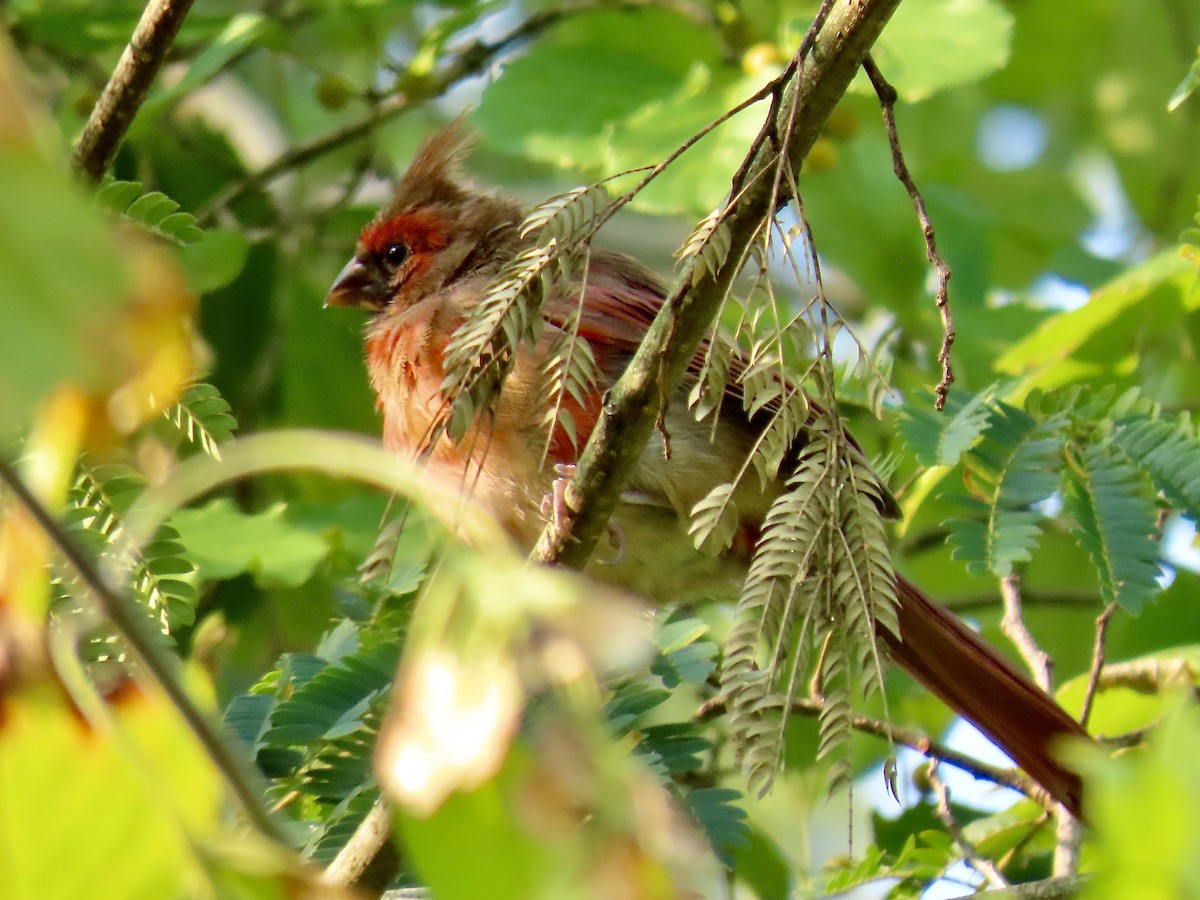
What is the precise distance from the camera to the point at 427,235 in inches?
176

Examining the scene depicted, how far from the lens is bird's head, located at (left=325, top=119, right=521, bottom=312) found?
4.39m

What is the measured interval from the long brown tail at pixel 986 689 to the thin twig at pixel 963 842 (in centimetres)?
21

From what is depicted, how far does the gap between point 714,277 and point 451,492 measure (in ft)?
2.94

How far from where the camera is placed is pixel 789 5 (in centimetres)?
554

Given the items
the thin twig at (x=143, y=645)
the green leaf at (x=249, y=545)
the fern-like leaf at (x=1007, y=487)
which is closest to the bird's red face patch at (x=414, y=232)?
the green leaf at (x=249, y=545)

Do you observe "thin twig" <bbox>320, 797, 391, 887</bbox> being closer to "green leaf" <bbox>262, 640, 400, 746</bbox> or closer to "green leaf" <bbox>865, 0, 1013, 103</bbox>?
"green leaf" <bbox>262, 640, 400, 746</bbox>

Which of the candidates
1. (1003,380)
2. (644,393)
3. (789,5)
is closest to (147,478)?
(644,393)

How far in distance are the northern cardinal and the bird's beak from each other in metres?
0.23

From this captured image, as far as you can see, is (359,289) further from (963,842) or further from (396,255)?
(963,842)

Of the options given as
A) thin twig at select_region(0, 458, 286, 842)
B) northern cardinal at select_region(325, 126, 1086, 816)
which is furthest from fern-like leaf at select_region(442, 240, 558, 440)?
northern cardinal at select_region(325, 126, 1086, 816)

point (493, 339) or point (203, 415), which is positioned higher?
point (203, 415)

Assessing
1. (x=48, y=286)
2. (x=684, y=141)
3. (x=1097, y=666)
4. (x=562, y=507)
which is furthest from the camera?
(x=684, y=141)

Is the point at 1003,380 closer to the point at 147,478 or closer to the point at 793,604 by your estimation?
the point at 793,604

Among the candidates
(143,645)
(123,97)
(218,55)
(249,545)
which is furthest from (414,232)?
(143,645)
